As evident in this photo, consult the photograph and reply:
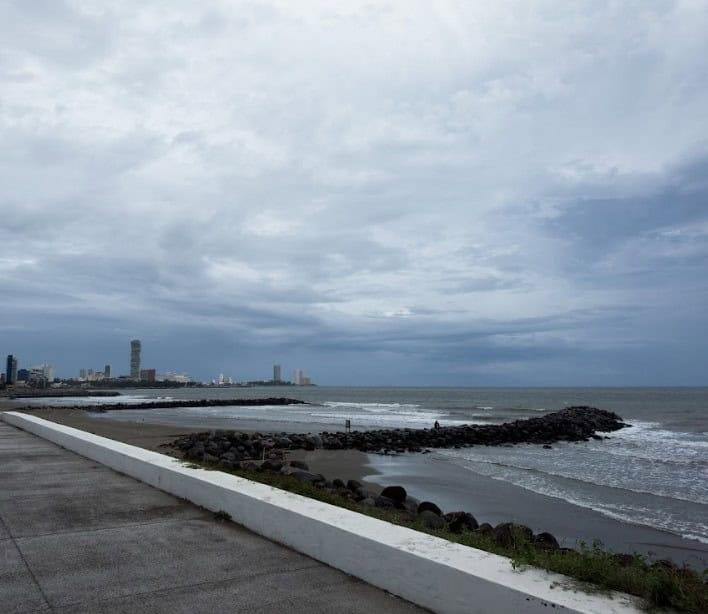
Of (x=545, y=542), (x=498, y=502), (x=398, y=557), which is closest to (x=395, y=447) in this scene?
(x=498, y=502)

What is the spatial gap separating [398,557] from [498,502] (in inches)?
349

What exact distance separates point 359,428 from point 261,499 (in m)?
27.0

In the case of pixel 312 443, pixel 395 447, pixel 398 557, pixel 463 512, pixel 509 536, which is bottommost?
pixel 395 447

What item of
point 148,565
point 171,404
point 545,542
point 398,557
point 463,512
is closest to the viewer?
point 398,557

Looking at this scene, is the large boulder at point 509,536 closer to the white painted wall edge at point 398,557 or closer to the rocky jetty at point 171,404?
the white painted wall edge at point 398,557

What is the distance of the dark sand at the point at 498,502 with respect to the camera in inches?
367

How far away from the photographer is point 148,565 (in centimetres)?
464

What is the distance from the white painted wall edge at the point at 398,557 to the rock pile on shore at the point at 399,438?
27.9ft

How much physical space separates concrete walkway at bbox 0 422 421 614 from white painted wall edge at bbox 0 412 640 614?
116 millimetres

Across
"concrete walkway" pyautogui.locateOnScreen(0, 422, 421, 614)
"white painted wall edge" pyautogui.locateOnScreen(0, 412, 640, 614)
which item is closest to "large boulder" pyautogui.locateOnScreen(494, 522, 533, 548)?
"white painted wall edge" pyautogui.locateOnScreen(0, 412, 640, 614)

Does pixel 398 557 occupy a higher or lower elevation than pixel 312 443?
higher

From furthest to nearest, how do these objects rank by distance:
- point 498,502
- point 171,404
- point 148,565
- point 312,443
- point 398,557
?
point 171,404 → point 312,443 → point 498,502 → point 148,565 → point 398,557

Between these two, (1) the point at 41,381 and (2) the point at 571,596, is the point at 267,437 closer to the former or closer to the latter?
(2) the point at 571,596

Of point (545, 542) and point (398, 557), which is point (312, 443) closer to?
point (545, 542)
